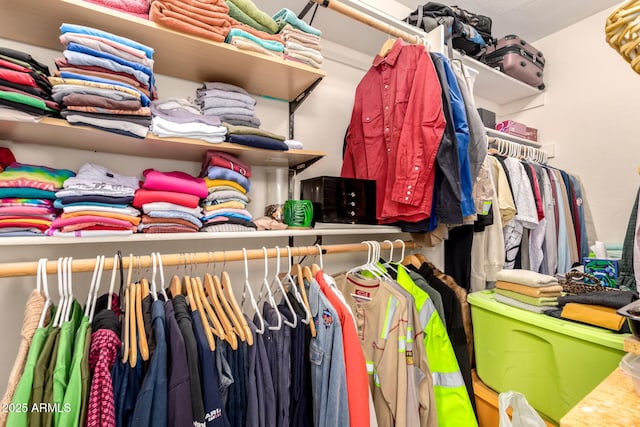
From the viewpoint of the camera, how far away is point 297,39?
1.21 m

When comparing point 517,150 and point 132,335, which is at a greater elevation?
point 517,150

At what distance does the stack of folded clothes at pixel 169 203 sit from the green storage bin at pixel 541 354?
1.18m

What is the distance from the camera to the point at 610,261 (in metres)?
1.33

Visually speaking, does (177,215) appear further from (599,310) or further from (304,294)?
(599,310)

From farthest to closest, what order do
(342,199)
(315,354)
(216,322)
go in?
1. (342,199)
2. (315,354)
3. (216,322)

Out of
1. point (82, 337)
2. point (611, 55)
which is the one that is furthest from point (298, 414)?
point (611, 55)

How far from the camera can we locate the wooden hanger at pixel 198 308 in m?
0.77

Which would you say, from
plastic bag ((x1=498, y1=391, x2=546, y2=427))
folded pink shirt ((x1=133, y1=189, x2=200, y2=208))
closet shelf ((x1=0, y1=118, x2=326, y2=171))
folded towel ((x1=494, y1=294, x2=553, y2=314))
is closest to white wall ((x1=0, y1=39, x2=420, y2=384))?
closet shelf ((x1=0, y1=118, x2=326, y2=171))

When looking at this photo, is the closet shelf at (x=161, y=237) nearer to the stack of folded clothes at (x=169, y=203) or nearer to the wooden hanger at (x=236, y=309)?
the stack of folded clothes at (x=169, y=203)

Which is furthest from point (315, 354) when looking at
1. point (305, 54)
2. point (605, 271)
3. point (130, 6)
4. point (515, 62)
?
point (515, 62)

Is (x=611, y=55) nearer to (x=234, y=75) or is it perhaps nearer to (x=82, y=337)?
(x=234, y=75)

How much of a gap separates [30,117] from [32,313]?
0.51m

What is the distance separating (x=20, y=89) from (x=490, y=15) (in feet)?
8.65

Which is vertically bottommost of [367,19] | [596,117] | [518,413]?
[518,413]
